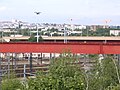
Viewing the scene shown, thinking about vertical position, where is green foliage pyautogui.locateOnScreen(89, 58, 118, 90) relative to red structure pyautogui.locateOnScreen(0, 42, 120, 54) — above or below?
below

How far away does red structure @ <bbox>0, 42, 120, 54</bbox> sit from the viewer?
107 ft

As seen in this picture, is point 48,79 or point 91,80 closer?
point 48,79

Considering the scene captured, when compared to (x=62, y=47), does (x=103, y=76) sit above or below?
below

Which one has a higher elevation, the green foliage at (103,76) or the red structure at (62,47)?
the red structure at (62,47)

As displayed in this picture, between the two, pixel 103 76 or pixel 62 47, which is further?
pixel 62 47

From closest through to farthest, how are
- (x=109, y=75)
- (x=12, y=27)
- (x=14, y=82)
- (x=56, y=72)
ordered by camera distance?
(x=56, y=72)
(x=14, y=82)
(x=109, y=75)
(x=12, y=27)

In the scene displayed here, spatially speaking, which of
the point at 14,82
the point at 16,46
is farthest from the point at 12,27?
the point at 14,82

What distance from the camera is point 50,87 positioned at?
1268 centimetres

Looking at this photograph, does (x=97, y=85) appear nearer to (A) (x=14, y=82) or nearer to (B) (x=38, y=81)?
(A) (x=14, y=82)

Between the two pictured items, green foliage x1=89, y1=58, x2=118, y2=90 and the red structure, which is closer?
green foliage x1=89, y1=58, x2=118, y2=90

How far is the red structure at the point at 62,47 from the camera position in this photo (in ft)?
107

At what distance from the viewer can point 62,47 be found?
34812mm

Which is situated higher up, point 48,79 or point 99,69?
point 48,79

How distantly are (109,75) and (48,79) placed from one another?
15842 mm
